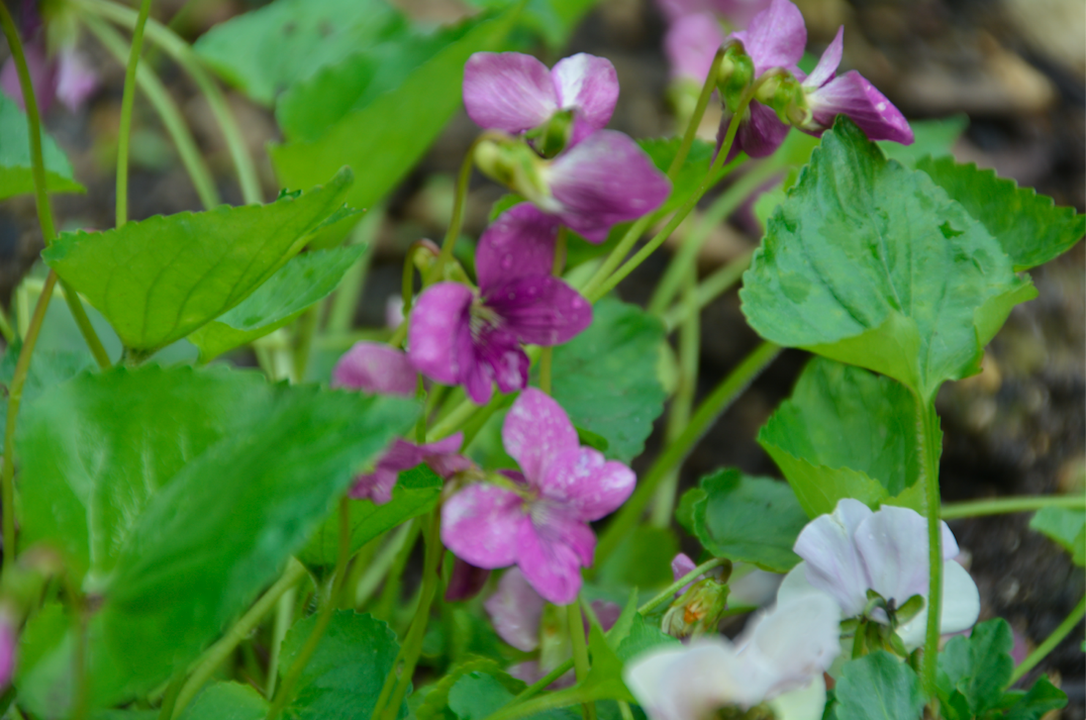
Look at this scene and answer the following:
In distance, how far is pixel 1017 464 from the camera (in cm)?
102

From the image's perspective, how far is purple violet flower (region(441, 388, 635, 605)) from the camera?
42 cm

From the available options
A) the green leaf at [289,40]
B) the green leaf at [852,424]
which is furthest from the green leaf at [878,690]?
the green leaf at [289,40]

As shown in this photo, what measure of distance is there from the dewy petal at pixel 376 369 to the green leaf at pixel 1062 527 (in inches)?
17.7

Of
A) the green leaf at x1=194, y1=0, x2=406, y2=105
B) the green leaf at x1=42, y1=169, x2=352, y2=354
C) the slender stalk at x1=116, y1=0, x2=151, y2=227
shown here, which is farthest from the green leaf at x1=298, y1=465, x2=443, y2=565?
the green leaf at x1=194, y1=0, x2=406, y2=105

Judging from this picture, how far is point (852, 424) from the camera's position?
627 mm

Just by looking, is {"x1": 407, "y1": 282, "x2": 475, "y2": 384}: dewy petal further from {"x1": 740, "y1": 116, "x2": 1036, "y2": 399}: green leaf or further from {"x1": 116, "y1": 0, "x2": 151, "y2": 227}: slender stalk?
{"x1": 116, "y1": 0, "x2": 151, "y2": 227}: slender stalk

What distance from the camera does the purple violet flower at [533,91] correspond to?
479 mm

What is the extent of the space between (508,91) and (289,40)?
2.57 ft

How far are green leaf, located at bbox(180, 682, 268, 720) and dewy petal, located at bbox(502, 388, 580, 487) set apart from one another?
0.71 ft

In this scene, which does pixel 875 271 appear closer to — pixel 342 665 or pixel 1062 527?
pixel 1062 527

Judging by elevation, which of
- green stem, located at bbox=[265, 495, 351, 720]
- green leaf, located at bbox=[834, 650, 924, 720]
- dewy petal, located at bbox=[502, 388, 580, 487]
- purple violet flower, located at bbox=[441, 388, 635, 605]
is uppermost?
dewy petal, located at bbox=[502, 388, 580, 487]

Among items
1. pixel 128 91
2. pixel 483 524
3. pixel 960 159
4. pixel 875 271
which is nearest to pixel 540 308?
pixel 483 524

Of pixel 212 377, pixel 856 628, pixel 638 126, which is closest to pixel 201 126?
pixel 638 126

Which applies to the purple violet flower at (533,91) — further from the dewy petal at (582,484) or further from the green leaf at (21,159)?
the green leaf at (21,159)
